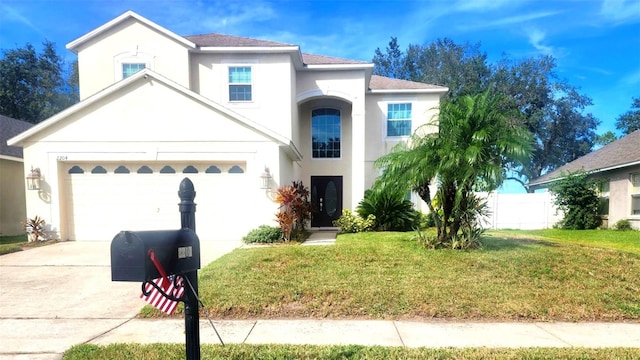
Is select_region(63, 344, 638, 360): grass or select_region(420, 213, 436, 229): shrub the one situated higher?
select_region(63, 344, 638, 360): grass

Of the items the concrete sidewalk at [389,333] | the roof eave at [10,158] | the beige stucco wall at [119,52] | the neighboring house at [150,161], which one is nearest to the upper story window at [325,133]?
the neighboring house at [150,161]

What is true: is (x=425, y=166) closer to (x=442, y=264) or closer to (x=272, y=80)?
(x=442, y=264)

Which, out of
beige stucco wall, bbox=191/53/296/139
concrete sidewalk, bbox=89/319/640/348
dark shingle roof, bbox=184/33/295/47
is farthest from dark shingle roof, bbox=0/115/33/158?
concrete sidewalk, bbox=89/319/640/348

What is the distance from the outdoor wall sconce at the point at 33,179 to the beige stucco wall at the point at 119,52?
4422mm

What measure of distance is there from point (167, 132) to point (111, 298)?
20.6 ft

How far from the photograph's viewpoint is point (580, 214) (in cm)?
1494

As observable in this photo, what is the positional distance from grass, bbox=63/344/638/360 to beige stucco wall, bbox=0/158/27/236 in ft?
45.4

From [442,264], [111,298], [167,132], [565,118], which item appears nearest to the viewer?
[111,298]

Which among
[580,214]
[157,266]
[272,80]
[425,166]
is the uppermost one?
[272,80]

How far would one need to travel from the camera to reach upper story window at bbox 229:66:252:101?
538 inches

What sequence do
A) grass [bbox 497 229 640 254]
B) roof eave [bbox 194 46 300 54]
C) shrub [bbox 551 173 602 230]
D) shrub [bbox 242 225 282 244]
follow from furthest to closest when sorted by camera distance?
shrub [bbox 551 173 602 230], roof eave [bbox 194 46 300 54], shrub [bbox 242 225 282 244], grass [bbox 497 229 640 254]

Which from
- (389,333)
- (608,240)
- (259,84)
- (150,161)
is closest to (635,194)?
(608,240)

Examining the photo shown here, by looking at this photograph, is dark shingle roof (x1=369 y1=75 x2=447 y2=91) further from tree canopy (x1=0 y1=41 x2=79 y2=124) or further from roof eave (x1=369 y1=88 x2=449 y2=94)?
tree canopy (x1=0 y1=41 x2=79 y2=124)

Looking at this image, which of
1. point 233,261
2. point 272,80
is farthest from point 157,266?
point 272,80
